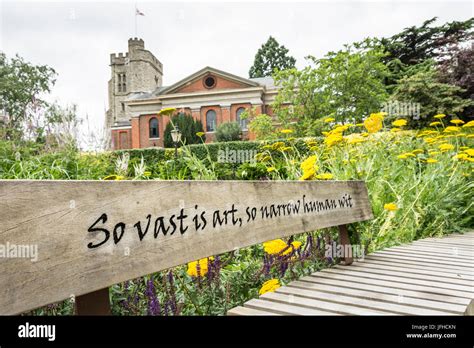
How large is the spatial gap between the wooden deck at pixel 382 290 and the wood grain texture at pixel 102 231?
0.97 feet

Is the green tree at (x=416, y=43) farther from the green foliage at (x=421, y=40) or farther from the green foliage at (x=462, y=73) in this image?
the green foliage at (x=462, y=73)

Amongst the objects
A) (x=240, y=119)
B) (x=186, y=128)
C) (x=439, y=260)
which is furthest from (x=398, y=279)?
(x=240, y=119)

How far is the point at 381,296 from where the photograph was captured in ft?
5.60

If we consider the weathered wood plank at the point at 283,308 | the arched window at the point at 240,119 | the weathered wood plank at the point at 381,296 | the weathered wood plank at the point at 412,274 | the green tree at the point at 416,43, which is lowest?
the weathered wood plank at the point at 412,274

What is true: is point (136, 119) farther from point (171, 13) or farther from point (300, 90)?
point (171, 13)

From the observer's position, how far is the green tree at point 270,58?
145ft

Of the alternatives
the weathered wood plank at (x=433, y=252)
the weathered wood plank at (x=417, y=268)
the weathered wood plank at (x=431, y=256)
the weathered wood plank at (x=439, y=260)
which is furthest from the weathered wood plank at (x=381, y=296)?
the weathered wood plank at (x=433, y=252)

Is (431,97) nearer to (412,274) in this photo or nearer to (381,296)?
(412,274)

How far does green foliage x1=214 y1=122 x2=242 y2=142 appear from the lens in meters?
29.6

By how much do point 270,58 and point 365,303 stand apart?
149 ft

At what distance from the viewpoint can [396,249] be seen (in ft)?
9.75

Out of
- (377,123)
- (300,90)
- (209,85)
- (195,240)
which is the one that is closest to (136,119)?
(209,85)

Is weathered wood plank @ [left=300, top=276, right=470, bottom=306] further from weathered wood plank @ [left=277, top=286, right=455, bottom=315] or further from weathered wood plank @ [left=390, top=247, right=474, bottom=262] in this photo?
weathered wood plank @ [left=390, top=247, right=474, bottom=262]
